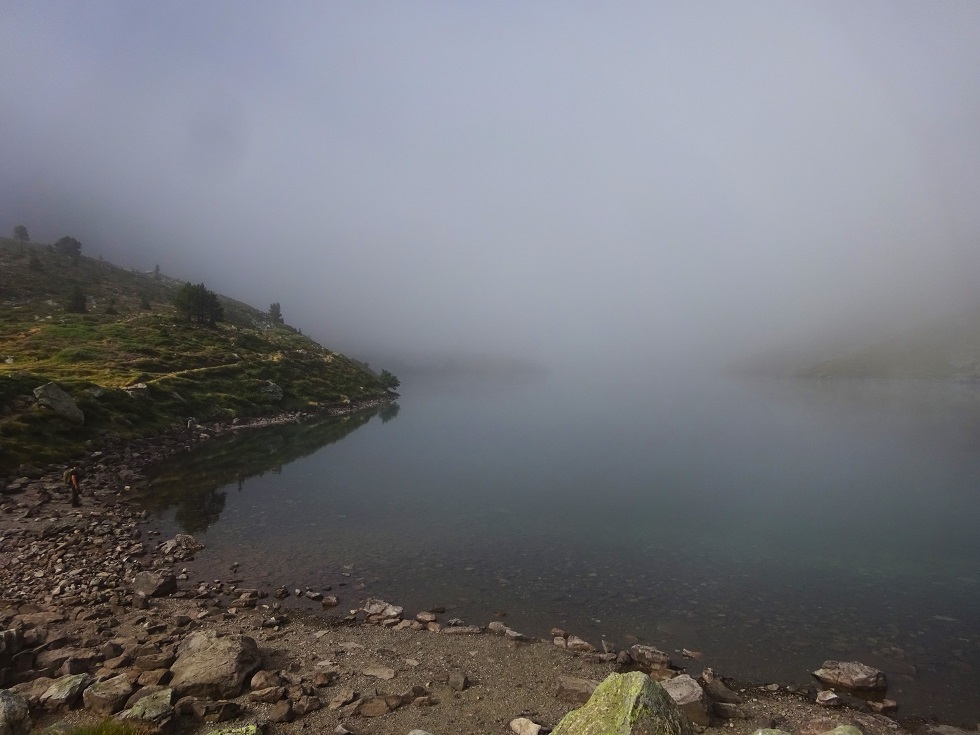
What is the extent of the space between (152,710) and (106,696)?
2011 mm

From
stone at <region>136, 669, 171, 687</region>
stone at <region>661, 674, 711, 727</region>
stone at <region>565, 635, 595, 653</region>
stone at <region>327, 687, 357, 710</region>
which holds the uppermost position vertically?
stone at <region>661, 674, 711, 727</region>

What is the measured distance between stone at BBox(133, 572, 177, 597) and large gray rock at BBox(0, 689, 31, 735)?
1261cm

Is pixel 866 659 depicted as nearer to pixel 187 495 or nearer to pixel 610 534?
pixel 610 534

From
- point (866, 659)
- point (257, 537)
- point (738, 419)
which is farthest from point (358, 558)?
point (738, 419)

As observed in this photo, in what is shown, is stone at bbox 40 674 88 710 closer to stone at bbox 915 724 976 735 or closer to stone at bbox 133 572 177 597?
stone at bbox 133 572 177 597

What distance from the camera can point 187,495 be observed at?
46562 millimetres

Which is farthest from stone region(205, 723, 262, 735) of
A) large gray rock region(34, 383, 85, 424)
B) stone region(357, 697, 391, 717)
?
large gray rock region(34, 383, 85, 424)

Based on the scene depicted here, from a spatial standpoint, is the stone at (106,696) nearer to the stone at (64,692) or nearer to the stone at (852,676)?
the stone at (64,692)

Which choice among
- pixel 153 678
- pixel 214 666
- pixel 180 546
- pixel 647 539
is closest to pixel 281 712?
pixel 214 666

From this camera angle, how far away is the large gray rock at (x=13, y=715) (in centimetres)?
1255

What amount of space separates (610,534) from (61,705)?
33156 mm

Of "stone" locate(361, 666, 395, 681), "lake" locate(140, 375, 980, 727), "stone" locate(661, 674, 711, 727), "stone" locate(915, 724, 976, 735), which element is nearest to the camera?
"stone" locate(661, 674, 711, 727)

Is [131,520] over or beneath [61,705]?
beneath

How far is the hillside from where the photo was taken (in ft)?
186
